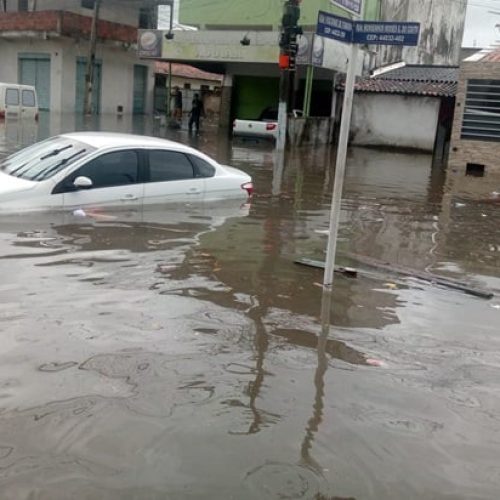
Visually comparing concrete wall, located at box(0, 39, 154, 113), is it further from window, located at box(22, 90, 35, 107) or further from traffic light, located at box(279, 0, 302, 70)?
traffic light, located at box(279, 0, 302, 70)

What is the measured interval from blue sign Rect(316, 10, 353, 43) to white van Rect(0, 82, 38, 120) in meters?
22.0

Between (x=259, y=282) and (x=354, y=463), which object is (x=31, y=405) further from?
(x=259, y=282)

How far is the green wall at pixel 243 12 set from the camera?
29812mm

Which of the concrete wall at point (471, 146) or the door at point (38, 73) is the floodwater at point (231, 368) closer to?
the concrete wall at point (471, 146)

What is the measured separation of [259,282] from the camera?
6.75 metres

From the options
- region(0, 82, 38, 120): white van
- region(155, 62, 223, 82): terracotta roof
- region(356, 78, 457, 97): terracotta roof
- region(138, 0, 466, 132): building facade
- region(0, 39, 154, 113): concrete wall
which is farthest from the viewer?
region(155, 62, 223, 82): terracotta roof

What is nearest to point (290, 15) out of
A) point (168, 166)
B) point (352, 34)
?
point (168, 166)

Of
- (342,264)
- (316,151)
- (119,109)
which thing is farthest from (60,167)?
(119,109)

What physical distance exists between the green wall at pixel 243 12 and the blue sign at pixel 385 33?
25.0m

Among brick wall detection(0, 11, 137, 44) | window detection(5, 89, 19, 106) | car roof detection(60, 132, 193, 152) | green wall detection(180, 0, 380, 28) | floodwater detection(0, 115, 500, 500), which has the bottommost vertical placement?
floodwater detection(0, 115, 500, 500)

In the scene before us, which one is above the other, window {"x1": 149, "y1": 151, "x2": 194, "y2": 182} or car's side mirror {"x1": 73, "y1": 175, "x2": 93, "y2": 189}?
window {"x1": 149, "y1": 151, "x2": 194, "y2": 182}

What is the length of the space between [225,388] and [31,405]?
116 centimetres

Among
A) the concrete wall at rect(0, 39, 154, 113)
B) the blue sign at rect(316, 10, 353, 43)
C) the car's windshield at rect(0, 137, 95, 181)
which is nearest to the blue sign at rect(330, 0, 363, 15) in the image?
the blue sign at rect(316, 10, 353, 43)

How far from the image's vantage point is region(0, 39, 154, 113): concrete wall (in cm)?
3612
